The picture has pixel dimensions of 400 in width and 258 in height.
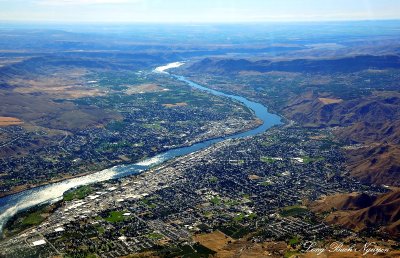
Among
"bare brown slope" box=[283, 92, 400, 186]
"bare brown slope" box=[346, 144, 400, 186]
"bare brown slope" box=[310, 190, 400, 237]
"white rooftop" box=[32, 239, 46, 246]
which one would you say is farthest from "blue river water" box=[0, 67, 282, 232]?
"bare brown slope" box=[310, 190, 400, 237]

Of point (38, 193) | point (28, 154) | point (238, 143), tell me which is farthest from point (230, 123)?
point (38, 193)

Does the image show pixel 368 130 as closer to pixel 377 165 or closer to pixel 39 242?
pixel 377 165

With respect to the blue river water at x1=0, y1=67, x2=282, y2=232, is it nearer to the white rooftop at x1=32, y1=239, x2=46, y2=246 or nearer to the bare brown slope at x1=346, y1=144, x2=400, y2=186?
the white rooftop at x1=32, y1=239, x2=46, y2=246

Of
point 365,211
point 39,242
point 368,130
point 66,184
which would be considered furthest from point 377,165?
point 39,242

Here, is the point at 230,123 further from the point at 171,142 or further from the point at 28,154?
the point at 28,154

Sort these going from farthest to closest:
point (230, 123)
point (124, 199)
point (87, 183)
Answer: point (230, 123) < point (87, 183) < point (124, 199)

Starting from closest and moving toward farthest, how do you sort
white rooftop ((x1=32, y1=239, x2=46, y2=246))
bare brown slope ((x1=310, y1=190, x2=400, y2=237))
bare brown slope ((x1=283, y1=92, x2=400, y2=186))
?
1. white rooftop ((x1=32, y1=239, x2=46, y2=246))
2. bare brown slope ((x1=310, y1=190, x2=400, y2=237))
3. bare brown slope ((x1=283, y1=92, x2=400, y2=186))

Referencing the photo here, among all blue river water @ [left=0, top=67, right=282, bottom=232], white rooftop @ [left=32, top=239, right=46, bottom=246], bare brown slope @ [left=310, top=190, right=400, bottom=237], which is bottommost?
blue river water @ [left=0, top=67, right=282, bottom=232]

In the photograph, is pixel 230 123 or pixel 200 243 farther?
pixel 230 123

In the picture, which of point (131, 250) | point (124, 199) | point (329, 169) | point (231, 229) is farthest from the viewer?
point (329, 169)
